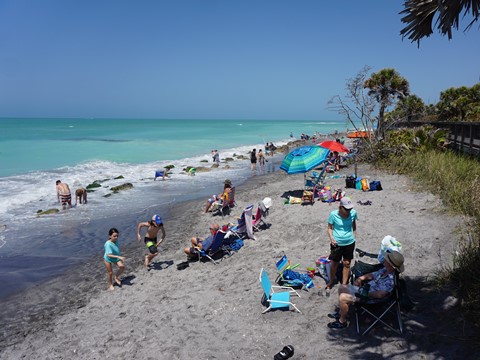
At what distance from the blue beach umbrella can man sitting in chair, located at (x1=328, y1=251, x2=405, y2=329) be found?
714cm

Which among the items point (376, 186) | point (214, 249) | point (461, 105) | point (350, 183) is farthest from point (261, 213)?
point (461, 105)

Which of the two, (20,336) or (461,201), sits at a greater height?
(461,201)

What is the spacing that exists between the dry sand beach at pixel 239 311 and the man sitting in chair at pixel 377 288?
177 mm

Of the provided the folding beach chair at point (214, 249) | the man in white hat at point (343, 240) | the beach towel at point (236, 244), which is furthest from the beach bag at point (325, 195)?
the man in white hat at point (343, 240)

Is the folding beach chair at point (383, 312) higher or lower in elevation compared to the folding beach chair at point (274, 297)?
higher

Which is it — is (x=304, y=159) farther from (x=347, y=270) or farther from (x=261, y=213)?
(x=347, y=270)

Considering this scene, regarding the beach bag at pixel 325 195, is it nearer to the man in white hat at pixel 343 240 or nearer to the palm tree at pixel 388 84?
the man in white hat at pixel 343 240

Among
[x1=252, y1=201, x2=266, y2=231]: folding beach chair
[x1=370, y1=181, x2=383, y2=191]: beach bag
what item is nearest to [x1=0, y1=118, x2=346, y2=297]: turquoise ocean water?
[x1=252, y1=201, x2=266, y2=231]: folding beach chair

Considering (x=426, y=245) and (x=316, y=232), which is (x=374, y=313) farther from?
(x=316, y=232)

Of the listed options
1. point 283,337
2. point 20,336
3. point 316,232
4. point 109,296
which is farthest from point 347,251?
point 20,336

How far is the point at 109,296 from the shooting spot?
7.33m

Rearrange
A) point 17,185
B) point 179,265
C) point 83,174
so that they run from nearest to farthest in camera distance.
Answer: point 179,265, point 17,185, point 83,174

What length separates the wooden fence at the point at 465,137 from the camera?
1341 cm

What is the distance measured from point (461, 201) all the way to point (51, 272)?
9.75m
